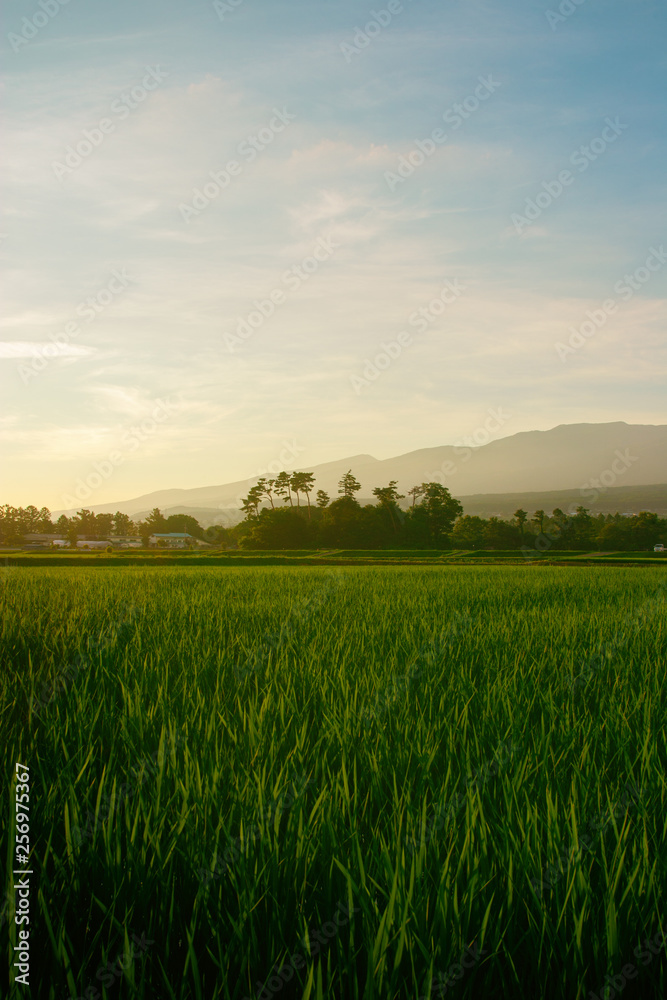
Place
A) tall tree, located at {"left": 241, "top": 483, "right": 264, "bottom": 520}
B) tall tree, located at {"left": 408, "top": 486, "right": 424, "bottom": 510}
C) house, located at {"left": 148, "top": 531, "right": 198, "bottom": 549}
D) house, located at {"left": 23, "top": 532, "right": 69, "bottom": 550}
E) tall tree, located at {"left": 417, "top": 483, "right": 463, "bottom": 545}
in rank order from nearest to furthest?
tall tree, located at {"left": 417, "top": 483, "right": 463, "bottom": 545} → tall tree, located at {"left": 408, "top": 486, "right": 424, "bottom": 510} → house, located at {"left": 23, "top": 532, "right": 69, "bottom": 550} → tall tree, located at {"left": 241, "top": 483, "right": 264, "bottom": 520} → house, located at {"left": 148, "top": 531, "right": 198, "bottom": 549}

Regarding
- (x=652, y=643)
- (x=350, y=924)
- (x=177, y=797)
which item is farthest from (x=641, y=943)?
(x=652, y=643)

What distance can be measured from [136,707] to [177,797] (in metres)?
0.95

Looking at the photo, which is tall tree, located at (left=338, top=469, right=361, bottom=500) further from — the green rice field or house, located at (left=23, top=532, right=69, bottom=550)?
the green rice field

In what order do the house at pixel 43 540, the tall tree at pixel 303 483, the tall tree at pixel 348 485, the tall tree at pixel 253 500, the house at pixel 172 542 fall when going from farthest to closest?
1. the house at pixel 172 542
2. the tall tree at pixel 303 483
3. the tall tree at pixel 253 500
4. the house at pixel 43 540
5. the tall tree at pixel 348 485

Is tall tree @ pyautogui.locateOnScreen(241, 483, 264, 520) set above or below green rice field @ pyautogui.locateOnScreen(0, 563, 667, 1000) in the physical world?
above

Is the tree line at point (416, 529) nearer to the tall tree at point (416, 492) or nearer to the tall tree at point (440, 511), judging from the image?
the tall tree at point (440, 511)

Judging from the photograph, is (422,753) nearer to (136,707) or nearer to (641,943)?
(641,943)

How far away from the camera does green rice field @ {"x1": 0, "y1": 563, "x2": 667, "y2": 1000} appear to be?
1.19m

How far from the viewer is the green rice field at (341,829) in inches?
46.9

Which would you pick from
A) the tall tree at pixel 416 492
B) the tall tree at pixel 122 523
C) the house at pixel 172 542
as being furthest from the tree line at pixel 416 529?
the tall tree at pixel 122 523

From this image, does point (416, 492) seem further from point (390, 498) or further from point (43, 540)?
point (43, 540)

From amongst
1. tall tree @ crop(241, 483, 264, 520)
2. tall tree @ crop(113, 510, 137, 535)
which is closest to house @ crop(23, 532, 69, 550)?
tall tree @ crop(113, 510, 137, 535)

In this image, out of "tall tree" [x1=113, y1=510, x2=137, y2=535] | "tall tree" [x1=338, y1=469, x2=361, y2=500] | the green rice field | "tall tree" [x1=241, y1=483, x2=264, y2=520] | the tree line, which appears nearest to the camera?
the green rice field

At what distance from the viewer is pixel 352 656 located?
3996 mm
